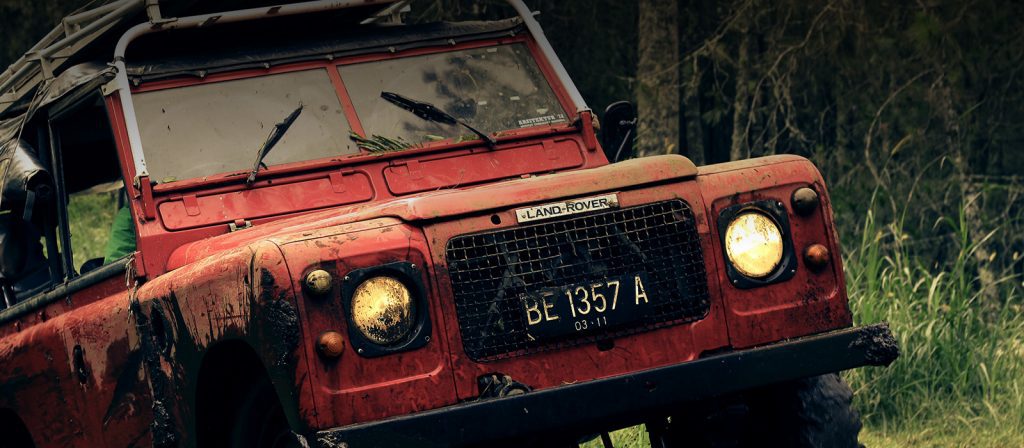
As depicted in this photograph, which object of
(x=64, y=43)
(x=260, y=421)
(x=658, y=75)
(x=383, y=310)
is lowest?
(x=260, y=421)

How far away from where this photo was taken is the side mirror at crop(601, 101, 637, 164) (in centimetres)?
612

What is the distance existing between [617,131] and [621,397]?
2267 millimetres

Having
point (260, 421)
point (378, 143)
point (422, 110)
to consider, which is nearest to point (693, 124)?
point (422, 110)

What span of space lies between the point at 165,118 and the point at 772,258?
237 centimetres

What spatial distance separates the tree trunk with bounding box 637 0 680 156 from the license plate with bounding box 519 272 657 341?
28.9 ft

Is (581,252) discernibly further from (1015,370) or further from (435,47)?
(1015,370)

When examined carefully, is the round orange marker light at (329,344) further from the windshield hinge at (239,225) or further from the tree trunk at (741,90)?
the tree trunk at (741,90)

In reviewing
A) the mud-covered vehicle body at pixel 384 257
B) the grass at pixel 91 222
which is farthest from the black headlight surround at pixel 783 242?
the grass at pixel 91 222

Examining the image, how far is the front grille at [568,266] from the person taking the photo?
4.17m

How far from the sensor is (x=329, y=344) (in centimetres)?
393

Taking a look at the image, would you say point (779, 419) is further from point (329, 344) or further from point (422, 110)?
point (422, 110)

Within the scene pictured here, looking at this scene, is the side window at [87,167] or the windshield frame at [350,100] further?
the side window at [87,167]

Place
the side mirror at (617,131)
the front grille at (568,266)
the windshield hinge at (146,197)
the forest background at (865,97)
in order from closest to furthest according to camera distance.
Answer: the front grille at (568,266) → the windshield hinge at (146,197) → the side mirror at (617,131) → the forest background at (865,97)

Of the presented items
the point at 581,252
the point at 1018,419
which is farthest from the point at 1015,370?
the point at 581,252
